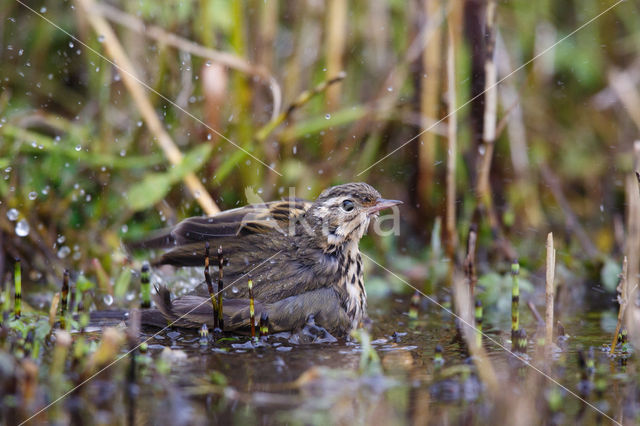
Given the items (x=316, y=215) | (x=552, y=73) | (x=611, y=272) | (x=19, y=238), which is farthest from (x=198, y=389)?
(x=552, y=73)

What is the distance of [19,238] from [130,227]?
33.4 inches

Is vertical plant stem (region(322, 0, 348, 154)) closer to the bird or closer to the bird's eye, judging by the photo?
the bird

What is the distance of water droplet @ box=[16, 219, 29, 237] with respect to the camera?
17.6ft

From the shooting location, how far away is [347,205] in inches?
193

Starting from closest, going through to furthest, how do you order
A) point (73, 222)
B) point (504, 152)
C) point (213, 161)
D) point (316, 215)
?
point (316, 215) < point (73, 222) < point (213, 161) < point (504, 152)

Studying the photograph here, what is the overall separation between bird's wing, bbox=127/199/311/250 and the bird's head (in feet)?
0.66

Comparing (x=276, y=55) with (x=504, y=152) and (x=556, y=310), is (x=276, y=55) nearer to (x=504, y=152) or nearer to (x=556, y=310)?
(x=504, y=152)

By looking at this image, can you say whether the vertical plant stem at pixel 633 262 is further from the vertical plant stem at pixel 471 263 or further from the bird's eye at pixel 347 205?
the bird's eye at pixel 347 205

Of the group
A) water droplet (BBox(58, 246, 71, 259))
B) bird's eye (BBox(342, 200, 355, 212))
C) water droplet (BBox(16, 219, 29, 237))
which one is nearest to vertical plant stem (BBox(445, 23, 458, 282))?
bird's eye (BBox(342, 200, 355, 212))

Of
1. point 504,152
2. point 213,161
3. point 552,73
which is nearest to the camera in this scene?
point 213,161

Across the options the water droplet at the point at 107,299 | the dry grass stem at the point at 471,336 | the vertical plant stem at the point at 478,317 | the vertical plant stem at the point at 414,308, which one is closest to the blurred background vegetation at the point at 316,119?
the water droplet at the point at 107,299

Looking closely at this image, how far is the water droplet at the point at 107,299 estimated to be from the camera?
16.3 ft

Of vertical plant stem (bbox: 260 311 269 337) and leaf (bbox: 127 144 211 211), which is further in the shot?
leaf (bbox: 127 144 211 211)

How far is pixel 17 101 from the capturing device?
262 inches
